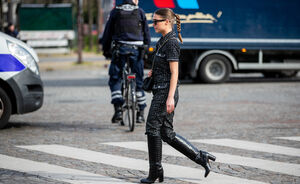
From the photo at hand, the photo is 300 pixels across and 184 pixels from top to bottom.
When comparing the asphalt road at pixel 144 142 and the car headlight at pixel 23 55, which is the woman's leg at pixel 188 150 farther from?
the car headlight at pixel 23 55

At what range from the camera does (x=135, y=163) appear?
641cm

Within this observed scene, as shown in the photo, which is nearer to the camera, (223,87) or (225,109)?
(225,109)

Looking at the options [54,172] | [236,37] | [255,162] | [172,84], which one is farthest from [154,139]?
[236,37]

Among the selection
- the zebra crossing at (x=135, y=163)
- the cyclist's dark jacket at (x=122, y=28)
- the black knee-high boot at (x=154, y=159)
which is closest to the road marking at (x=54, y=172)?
the zebra crossing at (x=135, y=163)

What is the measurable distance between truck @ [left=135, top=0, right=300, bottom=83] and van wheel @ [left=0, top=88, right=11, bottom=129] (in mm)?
8301

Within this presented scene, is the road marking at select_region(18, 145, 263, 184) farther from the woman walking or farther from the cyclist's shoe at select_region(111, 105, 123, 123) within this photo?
the cyclist's shoe at select_region(111, 105, 123, 123)

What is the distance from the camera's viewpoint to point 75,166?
6.23 meters

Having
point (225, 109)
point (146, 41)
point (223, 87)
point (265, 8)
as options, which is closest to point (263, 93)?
point (223, 87)

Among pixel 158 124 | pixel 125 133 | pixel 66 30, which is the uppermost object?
pixel 158 124

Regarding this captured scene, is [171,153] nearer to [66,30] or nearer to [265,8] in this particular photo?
[265,8]

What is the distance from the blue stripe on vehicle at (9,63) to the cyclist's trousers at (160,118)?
3699 mm

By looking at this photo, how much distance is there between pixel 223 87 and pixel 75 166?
32.9ft

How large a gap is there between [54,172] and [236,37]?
39.2 feet

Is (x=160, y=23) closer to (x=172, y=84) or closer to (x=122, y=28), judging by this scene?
(x=172, y=84)
